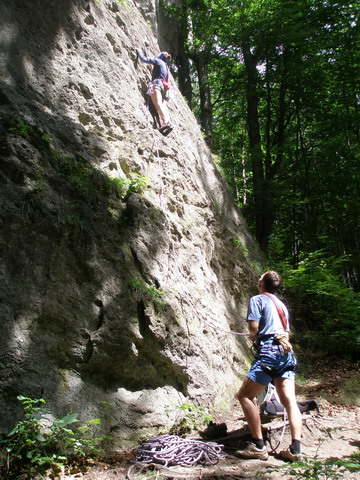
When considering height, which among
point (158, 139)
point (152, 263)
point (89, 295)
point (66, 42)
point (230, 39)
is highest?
point (230, 39)

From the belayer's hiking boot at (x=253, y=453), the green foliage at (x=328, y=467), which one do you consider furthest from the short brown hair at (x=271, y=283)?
the green foliage at (x=328, y=467)

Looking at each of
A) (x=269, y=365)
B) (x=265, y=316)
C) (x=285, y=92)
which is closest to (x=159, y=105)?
(x=265, y=316)

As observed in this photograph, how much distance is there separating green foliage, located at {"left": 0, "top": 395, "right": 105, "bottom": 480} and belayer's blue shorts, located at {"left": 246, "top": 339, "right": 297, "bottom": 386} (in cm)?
167

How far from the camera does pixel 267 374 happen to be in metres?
3.65

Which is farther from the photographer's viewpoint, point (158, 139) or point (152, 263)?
point (158, 139)

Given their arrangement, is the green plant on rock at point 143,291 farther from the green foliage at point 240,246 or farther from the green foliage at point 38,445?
the green foliage at point 240,246

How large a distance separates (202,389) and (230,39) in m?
14.2

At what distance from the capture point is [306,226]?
16.3m

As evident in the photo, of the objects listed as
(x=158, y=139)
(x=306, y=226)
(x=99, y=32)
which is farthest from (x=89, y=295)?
(x=306, y=226)

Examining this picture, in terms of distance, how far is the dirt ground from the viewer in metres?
3.08

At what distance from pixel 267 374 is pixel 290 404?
356 millimetres

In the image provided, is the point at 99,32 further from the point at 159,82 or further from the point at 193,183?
the point at 193,183

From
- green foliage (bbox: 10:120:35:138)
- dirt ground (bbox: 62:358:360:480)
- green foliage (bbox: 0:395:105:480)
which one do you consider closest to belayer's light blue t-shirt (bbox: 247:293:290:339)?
dirt ground (bbox: 62:358:360:480)

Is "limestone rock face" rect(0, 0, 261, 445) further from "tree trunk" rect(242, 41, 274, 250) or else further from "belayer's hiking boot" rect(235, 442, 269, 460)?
"tree trunk" rect(242, 41, 274, 250)
